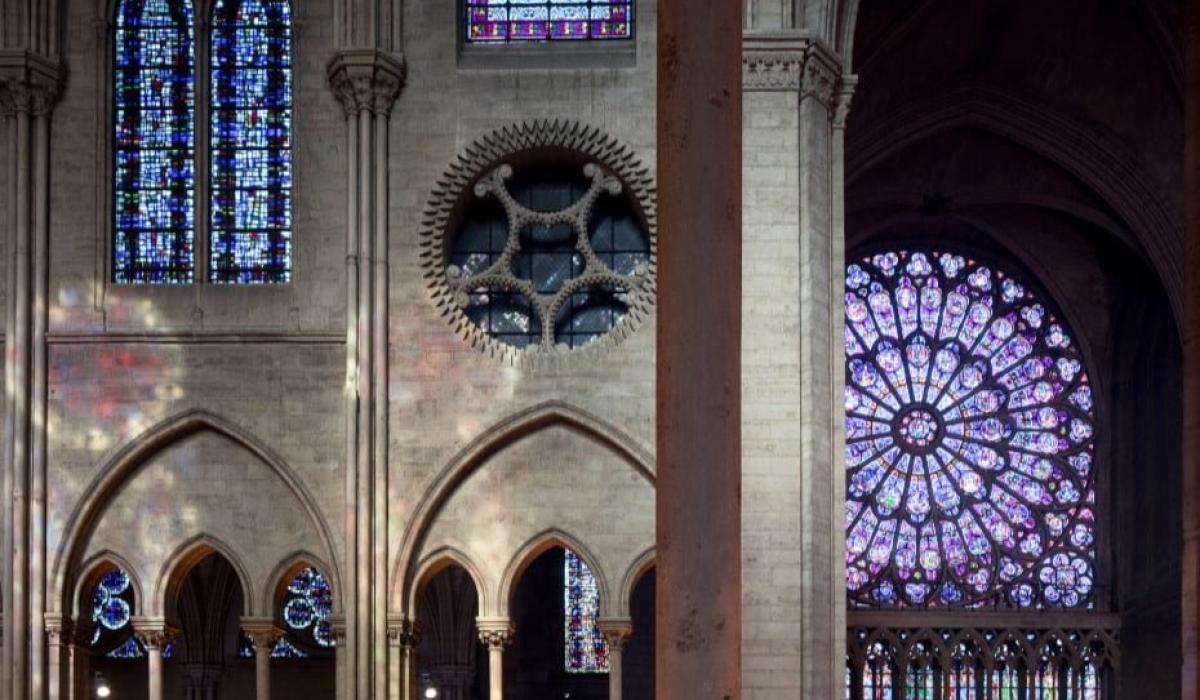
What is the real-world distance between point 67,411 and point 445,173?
167 inches

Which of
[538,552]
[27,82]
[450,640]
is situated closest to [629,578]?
[538,552]

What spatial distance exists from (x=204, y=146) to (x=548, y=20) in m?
3.56

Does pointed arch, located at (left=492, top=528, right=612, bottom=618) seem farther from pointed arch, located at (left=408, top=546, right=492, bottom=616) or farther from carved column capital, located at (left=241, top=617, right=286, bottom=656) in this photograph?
Answer: carved column capital, located at (left=241, top=617, right=286, bottom=656)

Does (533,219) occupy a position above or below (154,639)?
above

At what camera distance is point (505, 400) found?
21906mm

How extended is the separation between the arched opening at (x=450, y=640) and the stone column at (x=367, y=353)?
27.8ft

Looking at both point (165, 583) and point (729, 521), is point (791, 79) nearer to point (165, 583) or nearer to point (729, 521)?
point (165, 583)

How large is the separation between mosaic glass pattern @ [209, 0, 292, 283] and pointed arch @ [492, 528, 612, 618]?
350 cm

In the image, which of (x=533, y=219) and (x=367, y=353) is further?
(x=533, y=219)

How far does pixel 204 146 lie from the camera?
22.6 m

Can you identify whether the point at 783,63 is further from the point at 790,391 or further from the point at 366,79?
the point at 366,79

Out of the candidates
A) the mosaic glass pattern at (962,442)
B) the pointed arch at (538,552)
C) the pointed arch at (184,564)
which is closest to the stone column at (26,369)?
the pointed arch at (184,564)

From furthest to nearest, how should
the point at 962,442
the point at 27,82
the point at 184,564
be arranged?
the point at 962,442 → the point at 184,564 → the point at 27,82

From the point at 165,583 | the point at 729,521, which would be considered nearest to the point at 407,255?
the point at 165,583
